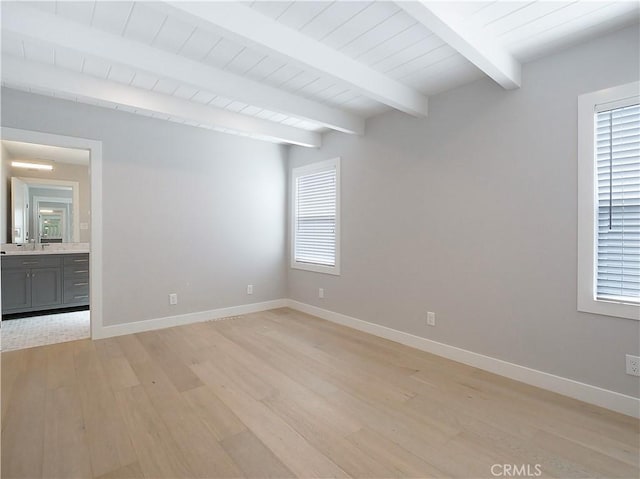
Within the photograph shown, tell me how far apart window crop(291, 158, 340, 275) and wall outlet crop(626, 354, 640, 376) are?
9.23ft

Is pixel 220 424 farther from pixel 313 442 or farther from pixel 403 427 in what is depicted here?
pixel 403 427

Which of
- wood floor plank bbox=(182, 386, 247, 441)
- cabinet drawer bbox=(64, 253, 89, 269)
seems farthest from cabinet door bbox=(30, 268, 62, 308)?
wood floor plank bbox=(182, 386, 247, 441)

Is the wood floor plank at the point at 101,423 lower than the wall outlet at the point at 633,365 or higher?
lower

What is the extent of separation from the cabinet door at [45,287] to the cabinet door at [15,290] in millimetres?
65

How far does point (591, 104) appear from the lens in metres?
2.28

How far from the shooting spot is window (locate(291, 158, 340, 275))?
14.4 ft

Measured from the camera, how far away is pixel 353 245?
13.4 feet

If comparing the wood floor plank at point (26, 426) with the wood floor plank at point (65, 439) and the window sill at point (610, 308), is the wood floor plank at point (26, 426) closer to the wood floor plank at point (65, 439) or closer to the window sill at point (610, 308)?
the wood floor plank at point (65, 439)

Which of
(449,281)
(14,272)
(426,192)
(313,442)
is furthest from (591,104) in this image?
(14,272)

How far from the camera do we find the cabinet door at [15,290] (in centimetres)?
454

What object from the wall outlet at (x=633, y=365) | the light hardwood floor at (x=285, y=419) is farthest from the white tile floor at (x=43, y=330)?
the wall outlet at (x=633, y=365)

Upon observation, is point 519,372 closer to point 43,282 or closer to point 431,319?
point 431,319

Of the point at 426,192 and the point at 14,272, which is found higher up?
the point at 426,192

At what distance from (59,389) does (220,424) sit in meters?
1.43
